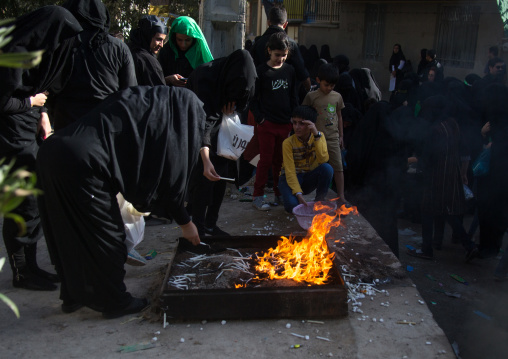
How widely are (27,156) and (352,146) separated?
345cm

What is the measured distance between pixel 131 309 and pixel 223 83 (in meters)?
2.09

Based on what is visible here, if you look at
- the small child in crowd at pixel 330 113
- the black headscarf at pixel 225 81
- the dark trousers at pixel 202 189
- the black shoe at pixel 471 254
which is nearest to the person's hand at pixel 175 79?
the black headscarf at pixel 225 81

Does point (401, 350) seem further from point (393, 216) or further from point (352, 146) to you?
point (352, 146)

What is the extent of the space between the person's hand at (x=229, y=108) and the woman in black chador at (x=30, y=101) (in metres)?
1.40

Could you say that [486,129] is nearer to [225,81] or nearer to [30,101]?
[225,81]

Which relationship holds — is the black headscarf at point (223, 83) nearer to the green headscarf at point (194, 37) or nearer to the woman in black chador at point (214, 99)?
the woman in black chador at point (214, 99)

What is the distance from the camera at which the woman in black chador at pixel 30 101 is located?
10.7 ft

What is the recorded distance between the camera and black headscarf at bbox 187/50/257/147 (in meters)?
4.20

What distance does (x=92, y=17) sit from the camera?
376 cm

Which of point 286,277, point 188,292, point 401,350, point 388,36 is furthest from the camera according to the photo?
point 388,36

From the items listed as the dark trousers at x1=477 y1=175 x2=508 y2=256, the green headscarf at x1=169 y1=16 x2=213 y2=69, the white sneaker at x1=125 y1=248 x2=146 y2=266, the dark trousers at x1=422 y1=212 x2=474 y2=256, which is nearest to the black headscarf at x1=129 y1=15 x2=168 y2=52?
the green headscarf at x1=169 y1=16 x2=213 y2=69

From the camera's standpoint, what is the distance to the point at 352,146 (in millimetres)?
5586

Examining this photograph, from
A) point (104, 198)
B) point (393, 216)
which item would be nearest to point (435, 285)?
point (393, 216)

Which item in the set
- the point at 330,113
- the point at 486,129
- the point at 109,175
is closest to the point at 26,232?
the point at 109,175
